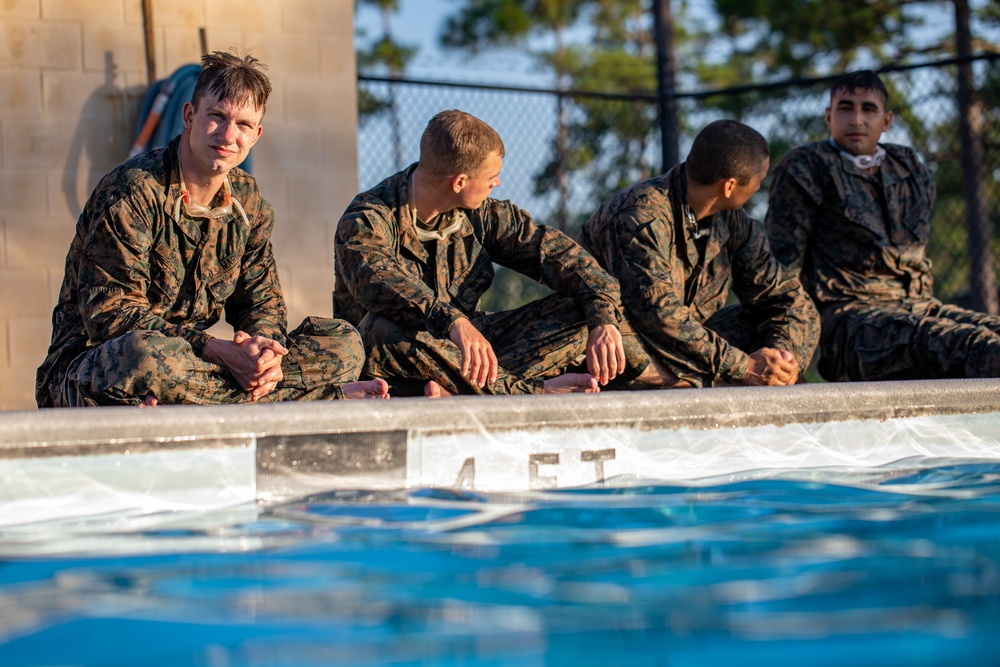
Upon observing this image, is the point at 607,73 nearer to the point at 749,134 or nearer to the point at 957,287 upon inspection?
the point at 957,287

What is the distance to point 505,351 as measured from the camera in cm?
454

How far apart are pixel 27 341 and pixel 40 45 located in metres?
1.52

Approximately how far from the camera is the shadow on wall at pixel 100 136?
6031mm

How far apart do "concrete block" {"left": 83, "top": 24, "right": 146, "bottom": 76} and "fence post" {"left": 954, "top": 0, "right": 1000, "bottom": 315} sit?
19.2 feet

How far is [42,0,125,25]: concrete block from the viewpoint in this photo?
19.6ft

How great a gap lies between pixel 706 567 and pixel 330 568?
2.42 ft

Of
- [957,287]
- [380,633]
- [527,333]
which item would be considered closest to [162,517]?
[380,633]

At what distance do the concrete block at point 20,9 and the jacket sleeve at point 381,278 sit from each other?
9.24ft

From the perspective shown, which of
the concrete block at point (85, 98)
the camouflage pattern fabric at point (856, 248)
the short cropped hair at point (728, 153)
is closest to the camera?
the short cropped hair at point (728, 153)

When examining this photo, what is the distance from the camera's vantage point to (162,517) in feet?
8.84

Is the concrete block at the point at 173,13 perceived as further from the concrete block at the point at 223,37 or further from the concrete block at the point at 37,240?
the concrete block at the point at 37,240

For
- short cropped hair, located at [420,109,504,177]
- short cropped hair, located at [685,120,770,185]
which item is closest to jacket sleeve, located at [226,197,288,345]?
short cropped hair, located at [420,109,504,177]

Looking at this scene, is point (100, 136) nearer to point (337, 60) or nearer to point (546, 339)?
point (337, 60)

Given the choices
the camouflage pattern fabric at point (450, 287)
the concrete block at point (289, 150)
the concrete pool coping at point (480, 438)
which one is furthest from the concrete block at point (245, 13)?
the concrete pool coping at point (480, 438)
